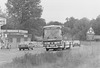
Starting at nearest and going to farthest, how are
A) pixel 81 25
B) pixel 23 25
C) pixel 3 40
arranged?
pixel 3 40, pixel 23 25, pixel 81 25

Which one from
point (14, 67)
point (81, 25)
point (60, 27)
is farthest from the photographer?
point (81, 25)

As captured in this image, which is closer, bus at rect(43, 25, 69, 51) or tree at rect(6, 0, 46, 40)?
bus at rect(43, 25, 69, 51)

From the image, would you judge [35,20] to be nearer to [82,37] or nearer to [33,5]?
[33,5]

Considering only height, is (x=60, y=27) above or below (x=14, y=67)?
above

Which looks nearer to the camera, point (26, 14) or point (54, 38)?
point (54, 38)

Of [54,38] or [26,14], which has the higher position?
[26,14]

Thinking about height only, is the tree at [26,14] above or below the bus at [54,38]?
above

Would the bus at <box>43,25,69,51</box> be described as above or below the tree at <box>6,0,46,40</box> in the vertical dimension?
below

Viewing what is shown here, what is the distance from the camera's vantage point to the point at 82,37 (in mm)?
113375

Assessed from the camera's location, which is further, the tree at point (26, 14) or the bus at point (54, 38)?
the tree at point (26, 14)

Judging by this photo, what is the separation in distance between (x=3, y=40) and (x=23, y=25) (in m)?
27.8

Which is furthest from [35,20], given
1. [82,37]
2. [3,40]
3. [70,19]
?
[70,19]

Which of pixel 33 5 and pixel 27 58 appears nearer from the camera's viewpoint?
pixel 27 58

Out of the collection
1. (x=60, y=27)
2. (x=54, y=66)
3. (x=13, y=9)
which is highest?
(x=13, y=9)
